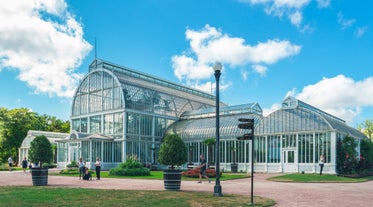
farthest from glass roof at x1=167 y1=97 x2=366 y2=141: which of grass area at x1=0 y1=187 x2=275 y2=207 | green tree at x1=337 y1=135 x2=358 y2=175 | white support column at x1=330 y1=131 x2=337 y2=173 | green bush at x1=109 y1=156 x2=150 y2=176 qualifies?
grass area at x1=0 y1=187 x2=275 y2=207

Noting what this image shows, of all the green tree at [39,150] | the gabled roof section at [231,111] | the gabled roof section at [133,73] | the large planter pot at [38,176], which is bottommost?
the large planter pot at [38,176]

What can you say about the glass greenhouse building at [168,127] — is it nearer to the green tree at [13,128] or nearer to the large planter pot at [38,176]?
the green tree at [13,128]

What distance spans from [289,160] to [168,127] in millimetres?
19851

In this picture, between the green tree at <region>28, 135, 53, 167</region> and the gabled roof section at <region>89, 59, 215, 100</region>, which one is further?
the gabled roof section at <region>89, 59, 215, 100</region>

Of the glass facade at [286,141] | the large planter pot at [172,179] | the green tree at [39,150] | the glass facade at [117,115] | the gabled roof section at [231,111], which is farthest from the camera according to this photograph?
the gabled roof section at [231,111]

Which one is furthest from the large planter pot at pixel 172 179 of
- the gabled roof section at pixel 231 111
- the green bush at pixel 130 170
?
the gabled roof section at pixel 231 111

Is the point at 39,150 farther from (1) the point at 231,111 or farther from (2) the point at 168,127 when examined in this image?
(1) the point at 231,111

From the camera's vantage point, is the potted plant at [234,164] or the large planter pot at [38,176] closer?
the large planter pot at [38,176]

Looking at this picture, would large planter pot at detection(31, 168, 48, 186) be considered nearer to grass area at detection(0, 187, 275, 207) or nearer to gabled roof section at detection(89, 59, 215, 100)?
grass area at detection(0, 187, 275, 207)

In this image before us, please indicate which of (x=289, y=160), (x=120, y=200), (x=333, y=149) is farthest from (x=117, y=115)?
→ (x=120, y=200)

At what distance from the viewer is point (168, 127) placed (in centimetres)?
5147

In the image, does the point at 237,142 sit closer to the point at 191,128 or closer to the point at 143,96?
the point at 191,128

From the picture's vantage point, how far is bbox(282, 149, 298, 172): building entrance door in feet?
120

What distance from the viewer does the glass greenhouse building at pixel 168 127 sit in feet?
120
